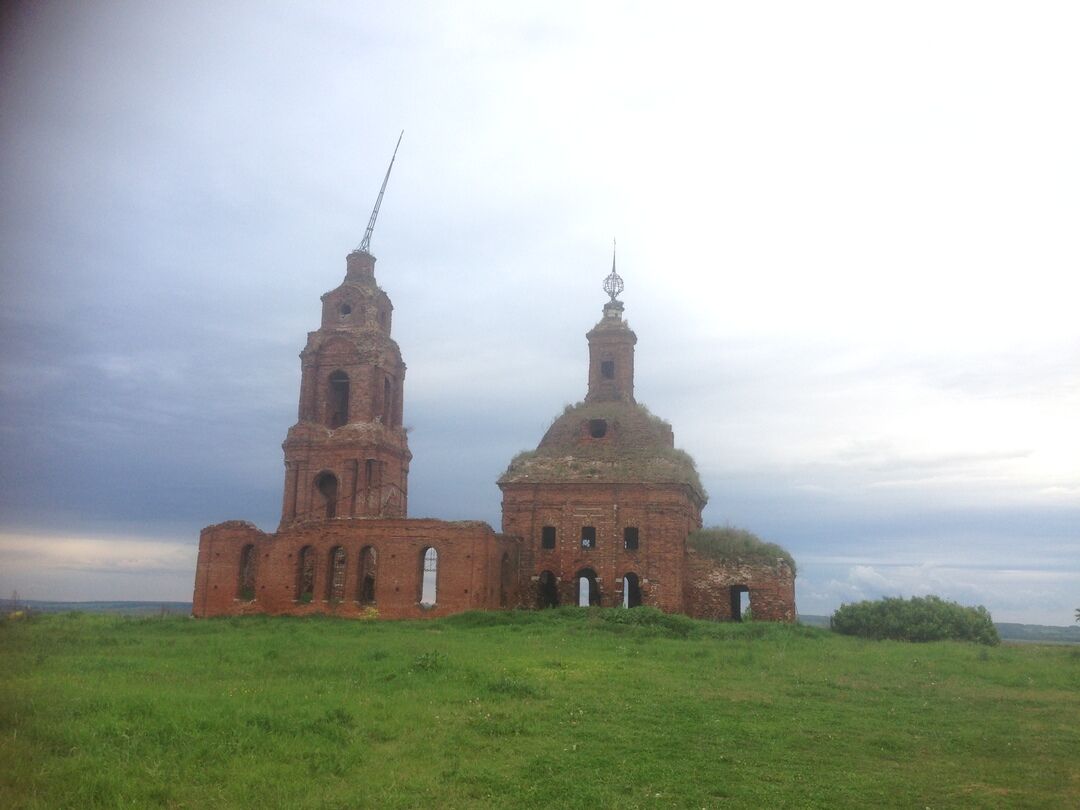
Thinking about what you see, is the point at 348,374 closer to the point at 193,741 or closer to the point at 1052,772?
the point at 193,741

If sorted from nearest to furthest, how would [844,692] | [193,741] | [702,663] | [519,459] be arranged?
1. [193,741]
2. [844,692]
3. [702,663]
4. [519,459]

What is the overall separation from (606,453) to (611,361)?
6733mm

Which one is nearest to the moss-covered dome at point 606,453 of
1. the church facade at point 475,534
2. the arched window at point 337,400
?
the church facade at point 475,534

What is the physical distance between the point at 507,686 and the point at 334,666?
12.8 ft

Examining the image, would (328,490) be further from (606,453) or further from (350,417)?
(606,453)

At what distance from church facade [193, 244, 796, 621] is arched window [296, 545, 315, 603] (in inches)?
3.5

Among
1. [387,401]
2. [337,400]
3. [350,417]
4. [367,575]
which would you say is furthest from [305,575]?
[387,401]

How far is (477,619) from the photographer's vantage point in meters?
26.9

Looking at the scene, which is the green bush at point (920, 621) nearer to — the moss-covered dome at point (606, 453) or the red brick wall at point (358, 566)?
the moss-covered dome at point (606, 453)

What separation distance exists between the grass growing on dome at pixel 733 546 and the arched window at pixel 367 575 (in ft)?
40.3

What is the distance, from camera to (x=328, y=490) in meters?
36.2

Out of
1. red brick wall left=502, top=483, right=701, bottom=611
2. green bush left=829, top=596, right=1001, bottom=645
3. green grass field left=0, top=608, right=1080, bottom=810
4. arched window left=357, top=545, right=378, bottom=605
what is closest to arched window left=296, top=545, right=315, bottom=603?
arched window left=357, top=545, right=378, bottom=605

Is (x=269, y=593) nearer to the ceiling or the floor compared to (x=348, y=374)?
nearer to the floor

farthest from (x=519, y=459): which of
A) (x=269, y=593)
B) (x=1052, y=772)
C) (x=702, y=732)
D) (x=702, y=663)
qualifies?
(x=1052, y=772)
